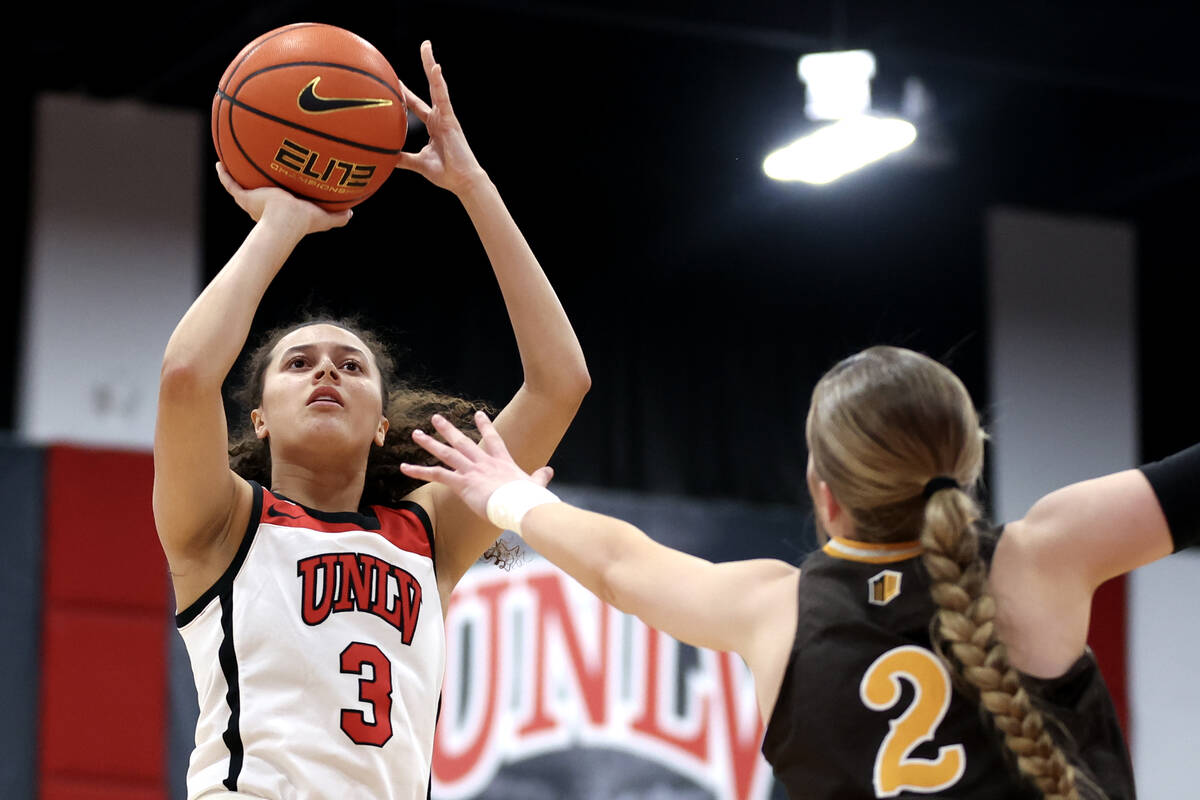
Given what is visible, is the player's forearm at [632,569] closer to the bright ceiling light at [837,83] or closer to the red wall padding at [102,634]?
the bright ceiling light at [837,83]

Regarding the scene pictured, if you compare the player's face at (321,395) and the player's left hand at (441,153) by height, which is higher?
the player's left hand at (441,153)

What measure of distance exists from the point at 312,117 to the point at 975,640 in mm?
1570

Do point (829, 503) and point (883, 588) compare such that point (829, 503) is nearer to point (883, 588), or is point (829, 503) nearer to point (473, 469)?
point (883, 588)

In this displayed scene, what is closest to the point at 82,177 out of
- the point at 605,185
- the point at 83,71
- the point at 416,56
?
the point at 83,71

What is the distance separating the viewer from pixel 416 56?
7504mm

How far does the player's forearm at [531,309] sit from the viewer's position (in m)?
2.97

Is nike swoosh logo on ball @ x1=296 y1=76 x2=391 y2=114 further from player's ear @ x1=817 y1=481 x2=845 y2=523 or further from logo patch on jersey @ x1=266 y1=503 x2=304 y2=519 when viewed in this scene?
player's ear @ x1=817 y1=481 x2=845 y2=523

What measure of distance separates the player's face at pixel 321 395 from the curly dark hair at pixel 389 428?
0.07m

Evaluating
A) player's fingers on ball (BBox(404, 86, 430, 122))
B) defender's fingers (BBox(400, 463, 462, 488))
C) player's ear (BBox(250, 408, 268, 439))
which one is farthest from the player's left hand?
defender's fingers (BBox(400, 463, 462, 488))

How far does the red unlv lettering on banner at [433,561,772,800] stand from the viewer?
7.25 metres

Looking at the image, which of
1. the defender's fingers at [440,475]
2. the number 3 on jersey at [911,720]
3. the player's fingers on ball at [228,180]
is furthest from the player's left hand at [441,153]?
the number 3 on jersey at [911,720]

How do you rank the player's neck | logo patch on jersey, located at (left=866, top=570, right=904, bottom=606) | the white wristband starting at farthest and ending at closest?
the player's neck < the white wristband < logo patch on jersey, located at (left=866, top=570, right=904, bottom=606)

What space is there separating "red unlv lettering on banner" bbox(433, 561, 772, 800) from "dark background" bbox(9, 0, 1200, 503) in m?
1.06

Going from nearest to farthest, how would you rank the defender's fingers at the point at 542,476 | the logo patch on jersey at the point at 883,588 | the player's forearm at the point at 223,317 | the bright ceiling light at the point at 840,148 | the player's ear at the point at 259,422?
the logo patch on jersey at the point at 883,588 → the defender's fingers at the point at 542,476 → the player's forearm at the point at 223,317 → the player's ear at the point at 259,422 → the bright ceiling light at the point at 840,148
